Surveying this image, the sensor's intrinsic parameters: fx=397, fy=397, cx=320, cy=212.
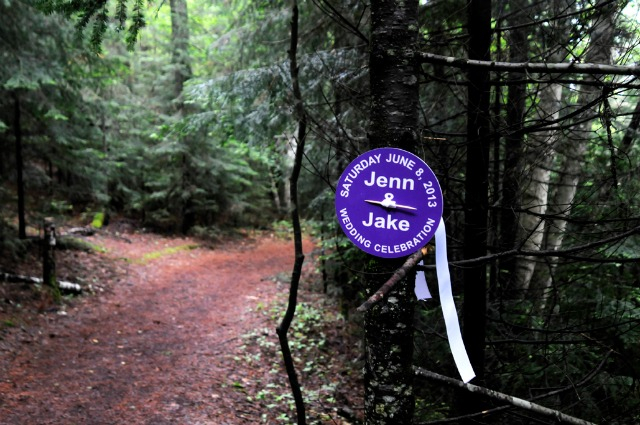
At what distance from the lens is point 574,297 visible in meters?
4.49

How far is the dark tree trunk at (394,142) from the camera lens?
220cm

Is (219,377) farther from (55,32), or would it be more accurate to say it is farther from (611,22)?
(55,32)

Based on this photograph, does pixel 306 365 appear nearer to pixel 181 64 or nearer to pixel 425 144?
pixel 425 144

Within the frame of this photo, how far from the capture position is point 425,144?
2846 mm

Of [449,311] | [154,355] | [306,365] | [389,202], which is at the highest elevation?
[389,202]

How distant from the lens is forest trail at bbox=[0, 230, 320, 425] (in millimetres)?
5062

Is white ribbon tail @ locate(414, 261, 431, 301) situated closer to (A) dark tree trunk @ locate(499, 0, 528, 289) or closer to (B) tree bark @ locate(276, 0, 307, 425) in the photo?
(B) tree bark @ locate(276, 0, 307, 425)

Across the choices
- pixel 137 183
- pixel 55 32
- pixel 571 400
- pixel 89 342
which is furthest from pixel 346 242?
pixel 137 183

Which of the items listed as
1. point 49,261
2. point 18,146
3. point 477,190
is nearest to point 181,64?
point 18,146

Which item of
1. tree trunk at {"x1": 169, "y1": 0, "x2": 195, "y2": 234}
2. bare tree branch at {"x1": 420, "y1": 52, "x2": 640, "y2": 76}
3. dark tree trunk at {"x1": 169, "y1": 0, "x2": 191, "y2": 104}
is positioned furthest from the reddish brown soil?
dark tree trunk at {"x1": 169, "y1": 0, "x2": 191, "y2": 104}

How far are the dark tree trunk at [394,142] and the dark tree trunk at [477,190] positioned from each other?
4.04ft

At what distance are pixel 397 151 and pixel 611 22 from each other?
2.60m

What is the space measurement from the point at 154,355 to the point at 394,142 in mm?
6391

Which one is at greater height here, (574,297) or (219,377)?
(574,297)
